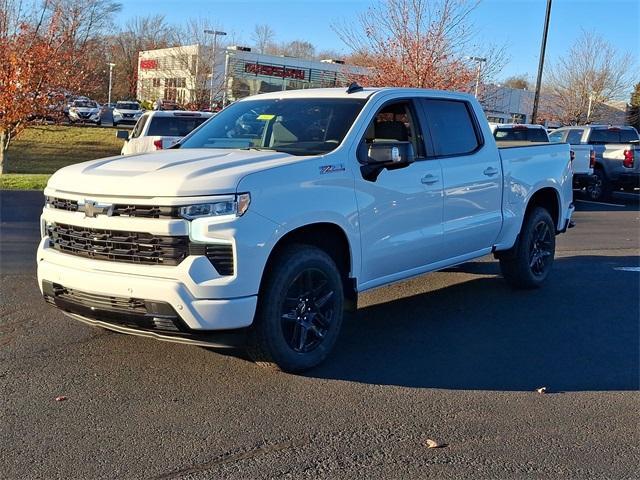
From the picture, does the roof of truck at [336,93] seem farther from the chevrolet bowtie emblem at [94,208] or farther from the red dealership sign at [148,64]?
the red dealership sign at [148,64]

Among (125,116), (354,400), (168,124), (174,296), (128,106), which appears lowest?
(354,400)

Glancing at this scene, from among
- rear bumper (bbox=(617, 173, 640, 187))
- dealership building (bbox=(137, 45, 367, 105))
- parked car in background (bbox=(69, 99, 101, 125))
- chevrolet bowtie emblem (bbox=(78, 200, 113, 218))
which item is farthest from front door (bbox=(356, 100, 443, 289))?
parked car in background (bbox=(69, 99, 101, 125))

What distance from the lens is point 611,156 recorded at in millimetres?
18547

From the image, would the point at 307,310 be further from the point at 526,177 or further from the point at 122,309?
the point at 526,177

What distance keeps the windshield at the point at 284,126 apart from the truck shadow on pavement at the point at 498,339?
161cm

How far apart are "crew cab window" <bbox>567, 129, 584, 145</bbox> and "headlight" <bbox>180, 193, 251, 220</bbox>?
17.1 metres

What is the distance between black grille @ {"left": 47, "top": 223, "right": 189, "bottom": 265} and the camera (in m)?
4.34

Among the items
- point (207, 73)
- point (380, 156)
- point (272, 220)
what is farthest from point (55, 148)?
point (272, 220)

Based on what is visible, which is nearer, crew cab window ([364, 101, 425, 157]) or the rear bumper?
crew cab window ([364, 101, 425, 157])

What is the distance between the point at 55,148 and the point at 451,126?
2557 cm

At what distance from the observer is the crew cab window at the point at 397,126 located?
581 centimetres

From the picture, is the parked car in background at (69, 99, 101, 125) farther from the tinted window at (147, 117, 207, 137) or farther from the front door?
the front door

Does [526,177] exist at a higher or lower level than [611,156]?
lower

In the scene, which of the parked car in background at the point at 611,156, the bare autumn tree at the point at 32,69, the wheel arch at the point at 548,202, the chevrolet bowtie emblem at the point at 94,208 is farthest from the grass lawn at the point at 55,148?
the chevrolet bowtie emblem at the point at 94,208
